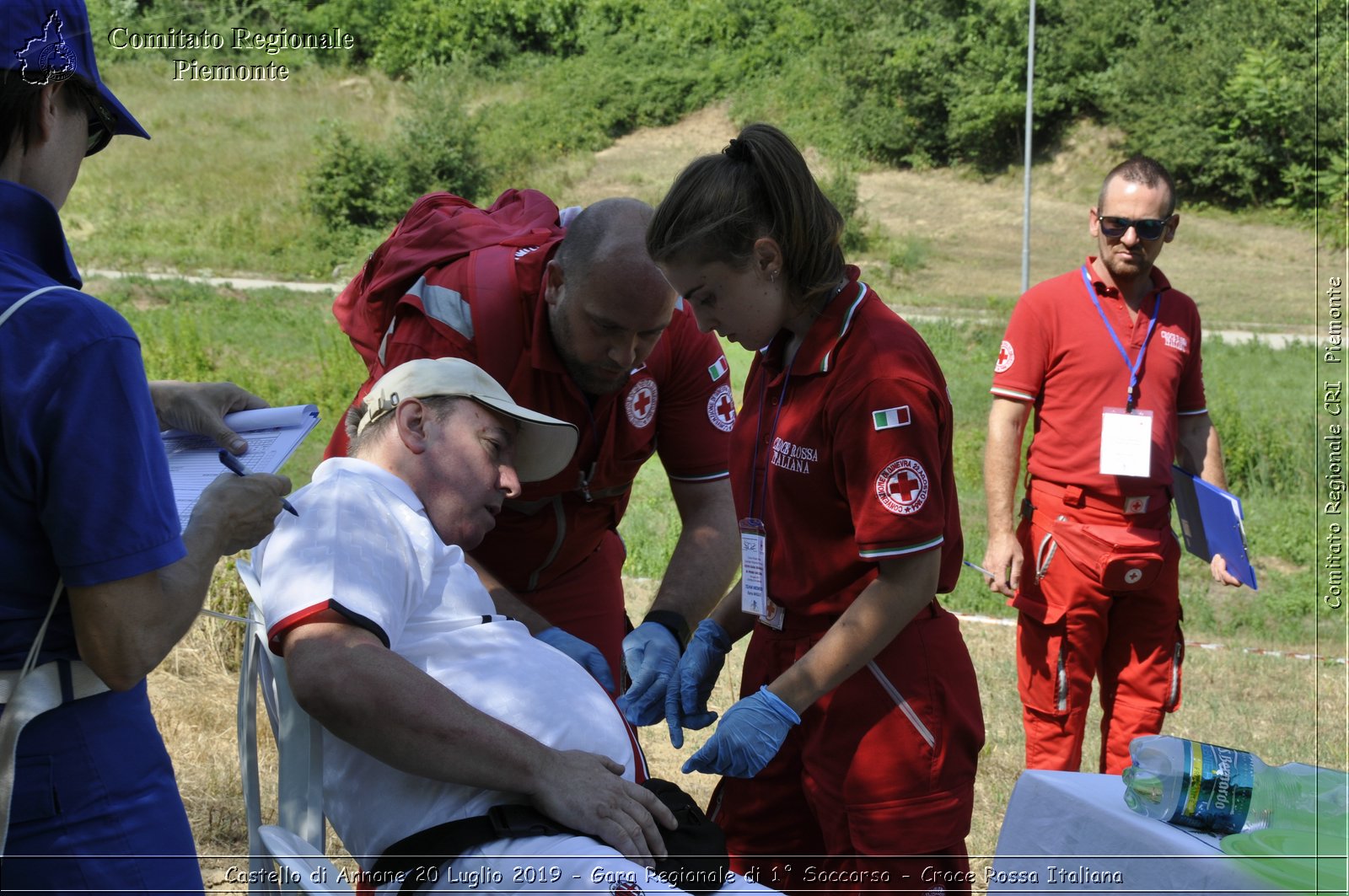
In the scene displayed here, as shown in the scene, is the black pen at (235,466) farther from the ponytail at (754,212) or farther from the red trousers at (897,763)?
the red trousers at (897,763)

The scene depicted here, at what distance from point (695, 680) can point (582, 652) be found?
29 centimetres

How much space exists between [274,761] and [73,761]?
2.56m

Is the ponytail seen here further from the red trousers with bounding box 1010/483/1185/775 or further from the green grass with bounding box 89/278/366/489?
the green grass with bounding box 89/278/366/489

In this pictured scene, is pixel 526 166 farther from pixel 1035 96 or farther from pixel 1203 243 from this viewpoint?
pixel 1203 243

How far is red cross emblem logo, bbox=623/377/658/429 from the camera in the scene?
3012 mm

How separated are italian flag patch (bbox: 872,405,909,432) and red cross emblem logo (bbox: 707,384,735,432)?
3.50 ft

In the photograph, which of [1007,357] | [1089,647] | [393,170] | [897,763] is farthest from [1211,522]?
[393,170]

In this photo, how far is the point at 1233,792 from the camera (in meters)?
1.77

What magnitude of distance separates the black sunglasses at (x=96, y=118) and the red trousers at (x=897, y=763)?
1514 mm

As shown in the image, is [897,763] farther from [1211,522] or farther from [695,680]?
[1211,522]

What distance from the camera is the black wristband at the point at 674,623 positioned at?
9.55ft

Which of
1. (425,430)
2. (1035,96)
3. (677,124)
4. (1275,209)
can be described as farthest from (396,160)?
(425,430)

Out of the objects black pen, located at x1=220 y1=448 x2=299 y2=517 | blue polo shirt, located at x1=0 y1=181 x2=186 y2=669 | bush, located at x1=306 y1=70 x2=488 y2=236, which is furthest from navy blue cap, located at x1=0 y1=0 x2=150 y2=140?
bush, located at x1=306 y1=70 x2=488 y2=236

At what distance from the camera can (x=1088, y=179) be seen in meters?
26.0
